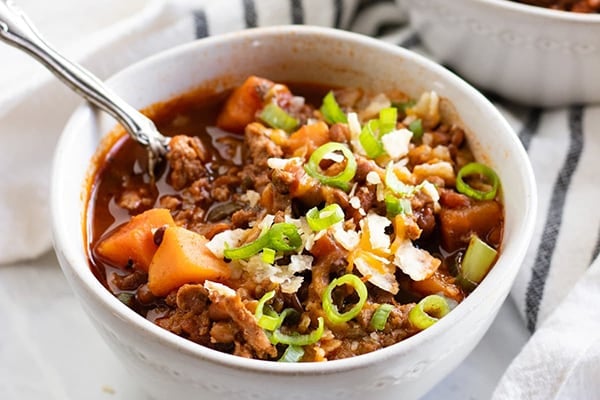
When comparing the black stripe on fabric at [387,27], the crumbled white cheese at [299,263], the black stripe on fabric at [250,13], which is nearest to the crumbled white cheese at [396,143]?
the crumbled white cheese at [299,263]

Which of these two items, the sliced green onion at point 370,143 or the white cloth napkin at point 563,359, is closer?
the white cloth napkin at point 563,359

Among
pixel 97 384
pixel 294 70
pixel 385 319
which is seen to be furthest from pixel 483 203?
pixel 97 384

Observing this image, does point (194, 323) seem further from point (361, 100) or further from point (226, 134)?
point (361, 100)

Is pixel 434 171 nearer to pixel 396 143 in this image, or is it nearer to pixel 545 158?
pixel 396 143

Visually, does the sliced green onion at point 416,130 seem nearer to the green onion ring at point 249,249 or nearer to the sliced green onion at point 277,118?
the sliced green onion at point 277,118

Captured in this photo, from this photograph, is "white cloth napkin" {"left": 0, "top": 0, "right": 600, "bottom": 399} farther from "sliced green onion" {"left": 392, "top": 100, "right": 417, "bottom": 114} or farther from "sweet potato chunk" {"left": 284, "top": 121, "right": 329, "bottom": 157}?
"sweet potato chunk" {"left": 284, "top": 121, "right": 329, "bottom": 157}

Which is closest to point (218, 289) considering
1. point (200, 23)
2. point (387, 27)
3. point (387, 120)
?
point (387, 120)

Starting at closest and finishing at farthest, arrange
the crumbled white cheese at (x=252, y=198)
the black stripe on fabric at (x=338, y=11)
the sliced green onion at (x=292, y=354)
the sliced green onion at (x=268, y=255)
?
the sliced green onion at (x=292, y=354) → the sliced green onion at (x=268, y=255) → the crumbled white cheese at (x=252, y=198) → the black stripe on fabric at (x=338, y=11)
